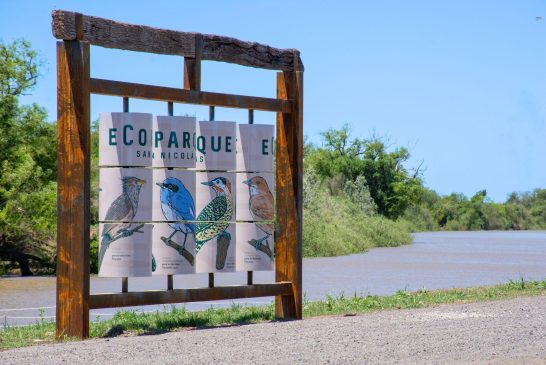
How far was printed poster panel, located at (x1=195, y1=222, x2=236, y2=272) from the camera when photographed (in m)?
14.1

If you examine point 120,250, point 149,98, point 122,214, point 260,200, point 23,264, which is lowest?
Result: point 23,264

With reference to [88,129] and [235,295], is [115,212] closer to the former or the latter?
[88,129]

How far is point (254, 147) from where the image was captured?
14.7 m

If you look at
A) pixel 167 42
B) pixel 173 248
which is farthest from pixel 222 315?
pixel 167 42

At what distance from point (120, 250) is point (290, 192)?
121 inches

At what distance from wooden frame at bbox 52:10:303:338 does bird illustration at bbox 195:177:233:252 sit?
60 centimetres

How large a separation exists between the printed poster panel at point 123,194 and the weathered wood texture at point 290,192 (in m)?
2.58

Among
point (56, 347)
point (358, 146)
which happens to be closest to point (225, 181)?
point (56, 347)

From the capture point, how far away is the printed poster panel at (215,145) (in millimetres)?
14070

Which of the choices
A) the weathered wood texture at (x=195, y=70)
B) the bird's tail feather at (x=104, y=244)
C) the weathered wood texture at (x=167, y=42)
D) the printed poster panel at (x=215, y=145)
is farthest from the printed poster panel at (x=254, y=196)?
the bird's tail feather at (x=104, y=244)

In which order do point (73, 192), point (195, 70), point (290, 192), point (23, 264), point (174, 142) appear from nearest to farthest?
1. point (73, 192)
2. point (174, 142)
3. point (195, 70)
4. point (290, 192)
5. point (23, 264)

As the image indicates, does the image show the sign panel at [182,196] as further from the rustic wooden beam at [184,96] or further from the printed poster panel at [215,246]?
the rustic wooden beam at [184,96]

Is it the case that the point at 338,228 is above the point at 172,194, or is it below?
above

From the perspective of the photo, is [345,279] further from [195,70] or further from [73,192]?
[73,192]
